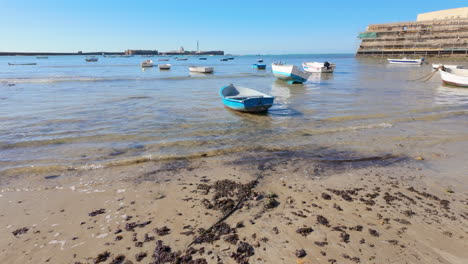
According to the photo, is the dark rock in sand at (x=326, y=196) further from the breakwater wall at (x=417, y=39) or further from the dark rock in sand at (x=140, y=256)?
the breakwater wall at (x=417, y=39)

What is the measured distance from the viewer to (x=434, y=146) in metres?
9.70

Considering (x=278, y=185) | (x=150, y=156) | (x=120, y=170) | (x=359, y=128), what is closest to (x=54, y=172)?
(x=120, y=170)

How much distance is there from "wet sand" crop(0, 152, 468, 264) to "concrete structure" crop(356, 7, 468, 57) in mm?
101541

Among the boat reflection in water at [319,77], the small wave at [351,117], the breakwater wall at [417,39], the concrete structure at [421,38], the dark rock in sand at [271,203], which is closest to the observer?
the dark rock in sand at [271,203]

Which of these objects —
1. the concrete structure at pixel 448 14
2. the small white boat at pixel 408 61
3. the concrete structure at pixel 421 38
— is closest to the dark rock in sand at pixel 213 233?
the small white boat at pixel 408 61

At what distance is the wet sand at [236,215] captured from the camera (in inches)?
173

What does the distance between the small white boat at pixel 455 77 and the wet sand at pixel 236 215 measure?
23600mm

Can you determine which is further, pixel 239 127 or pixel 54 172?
pixel 239 127

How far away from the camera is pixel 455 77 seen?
83.9 feet

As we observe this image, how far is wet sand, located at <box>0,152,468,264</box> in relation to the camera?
4.39 meters

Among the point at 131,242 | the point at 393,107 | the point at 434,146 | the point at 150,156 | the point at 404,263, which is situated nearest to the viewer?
the point at 404,263

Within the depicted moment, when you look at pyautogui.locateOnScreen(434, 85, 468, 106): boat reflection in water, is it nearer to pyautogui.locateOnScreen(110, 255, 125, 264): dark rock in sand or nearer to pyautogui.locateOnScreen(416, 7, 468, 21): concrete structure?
pyautogui.locateOnScreen(110, 255, 125, 264): dark rock in sand

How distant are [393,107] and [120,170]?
16.2 metres

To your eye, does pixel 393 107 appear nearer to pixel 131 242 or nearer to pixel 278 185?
pixel 278 185
